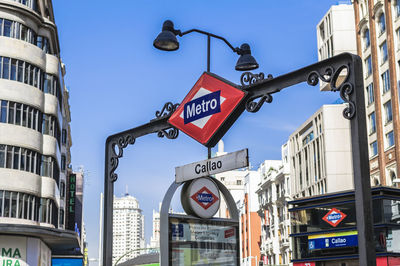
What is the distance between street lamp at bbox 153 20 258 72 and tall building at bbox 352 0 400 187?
149ft

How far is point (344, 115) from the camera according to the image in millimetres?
6809

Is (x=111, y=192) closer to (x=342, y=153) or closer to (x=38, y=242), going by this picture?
(x=38, y=242)

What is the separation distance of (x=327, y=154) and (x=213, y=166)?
6707cm

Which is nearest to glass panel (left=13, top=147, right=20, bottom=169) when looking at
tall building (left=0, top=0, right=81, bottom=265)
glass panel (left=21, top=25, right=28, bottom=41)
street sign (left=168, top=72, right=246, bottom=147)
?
tall building (left=0, top=0, right=81, bottom=265)

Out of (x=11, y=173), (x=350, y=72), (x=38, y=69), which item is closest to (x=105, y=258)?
(x=350, y=72)

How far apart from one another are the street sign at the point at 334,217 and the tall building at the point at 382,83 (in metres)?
6.37

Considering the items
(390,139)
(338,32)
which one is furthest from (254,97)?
(338,32)

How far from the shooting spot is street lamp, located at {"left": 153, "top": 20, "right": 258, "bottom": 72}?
9.85m

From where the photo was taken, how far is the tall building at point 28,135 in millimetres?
36781

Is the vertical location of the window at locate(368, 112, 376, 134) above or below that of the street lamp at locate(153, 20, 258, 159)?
above

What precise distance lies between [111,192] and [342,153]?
2618 inches

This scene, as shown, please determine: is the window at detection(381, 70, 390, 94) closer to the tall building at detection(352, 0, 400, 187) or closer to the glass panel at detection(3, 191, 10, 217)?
the tall building at detection(352, 0, 400, 187)

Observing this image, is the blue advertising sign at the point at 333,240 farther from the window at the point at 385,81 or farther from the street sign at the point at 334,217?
the window at the point at 385,81

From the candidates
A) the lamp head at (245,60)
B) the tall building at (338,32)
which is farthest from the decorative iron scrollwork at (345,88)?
the tall building at (338,32)
